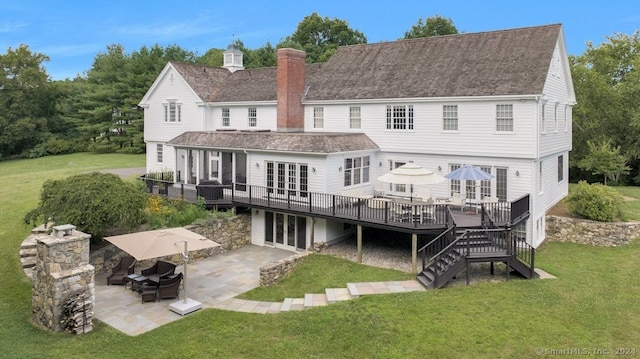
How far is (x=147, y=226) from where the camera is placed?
65.0ft

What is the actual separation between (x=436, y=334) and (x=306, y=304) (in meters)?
4.10

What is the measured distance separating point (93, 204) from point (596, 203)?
21574mm

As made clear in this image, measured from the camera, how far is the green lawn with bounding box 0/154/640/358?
1061 cm

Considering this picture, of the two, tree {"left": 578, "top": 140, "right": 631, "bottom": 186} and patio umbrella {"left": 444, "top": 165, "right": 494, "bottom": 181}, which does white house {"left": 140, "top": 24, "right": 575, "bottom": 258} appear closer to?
patio umbrella {"left": 444, "top": 165, "right": 494, "bottom": 181}

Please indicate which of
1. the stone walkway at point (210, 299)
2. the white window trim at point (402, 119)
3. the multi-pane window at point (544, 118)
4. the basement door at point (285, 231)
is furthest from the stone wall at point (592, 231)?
the basement door at point (285, 231)

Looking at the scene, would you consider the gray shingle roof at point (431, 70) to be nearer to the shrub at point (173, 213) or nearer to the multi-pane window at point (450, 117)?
the multi-pane window at point (450, 117)

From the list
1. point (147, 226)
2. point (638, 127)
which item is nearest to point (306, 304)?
point (147, 226)

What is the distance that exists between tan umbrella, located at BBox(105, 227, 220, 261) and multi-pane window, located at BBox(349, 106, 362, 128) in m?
11.8

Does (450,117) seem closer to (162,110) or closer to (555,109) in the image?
(555,109)

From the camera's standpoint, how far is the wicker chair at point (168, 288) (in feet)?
46.6

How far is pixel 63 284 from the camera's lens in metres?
12.0

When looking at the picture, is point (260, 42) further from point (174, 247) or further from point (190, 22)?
point (174, 247)

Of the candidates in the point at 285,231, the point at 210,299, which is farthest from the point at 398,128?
the point at 210,299

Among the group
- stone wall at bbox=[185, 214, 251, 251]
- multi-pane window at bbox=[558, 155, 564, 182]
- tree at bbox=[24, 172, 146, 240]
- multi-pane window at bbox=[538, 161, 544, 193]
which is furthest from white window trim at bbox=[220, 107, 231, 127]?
multi-pane window at bbox=[558, 155, 564, 182]
